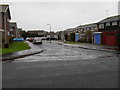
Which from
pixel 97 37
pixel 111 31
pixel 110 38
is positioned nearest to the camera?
pixel 111 31

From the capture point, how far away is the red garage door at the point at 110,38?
114ft

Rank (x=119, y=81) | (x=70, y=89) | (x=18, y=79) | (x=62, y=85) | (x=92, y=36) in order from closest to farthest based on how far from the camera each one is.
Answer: (x=70, y=89), (x=62, y=85), (x=119, y=81), (x=18, y=79), (x=92, y=36)

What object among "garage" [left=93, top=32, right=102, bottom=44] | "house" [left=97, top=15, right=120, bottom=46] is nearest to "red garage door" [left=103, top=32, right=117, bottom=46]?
"house" [left=97, top=15, right=120, bottom=46]

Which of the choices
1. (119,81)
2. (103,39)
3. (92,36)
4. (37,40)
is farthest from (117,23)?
(119,81)

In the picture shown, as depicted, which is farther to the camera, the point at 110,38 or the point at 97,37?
Result: the point at 97,37

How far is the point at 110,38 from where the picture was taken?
1435 inches

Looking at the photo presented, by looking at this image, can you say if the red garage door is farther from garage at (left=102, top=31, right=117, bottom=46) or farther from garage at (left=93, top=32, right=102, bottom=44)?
garage at (left=93, top=32, right=102, bottom=44)

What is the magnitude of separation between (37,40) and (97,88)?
4102 centimetres

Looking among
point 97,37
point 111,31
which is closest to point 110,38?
point 111,31

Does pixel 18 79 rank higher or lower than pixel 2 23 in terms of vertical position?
lower

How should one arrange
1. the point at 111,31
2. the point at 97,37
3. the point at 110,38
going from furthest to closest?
the point at 97,37
the point at 110,38
the point at 111,31

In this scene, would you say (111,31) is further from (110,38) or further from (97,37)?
(97,37)

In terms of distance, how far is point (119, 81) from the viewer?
271 inches

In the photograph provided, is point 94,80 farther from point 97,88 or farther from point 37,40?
point 37,40
